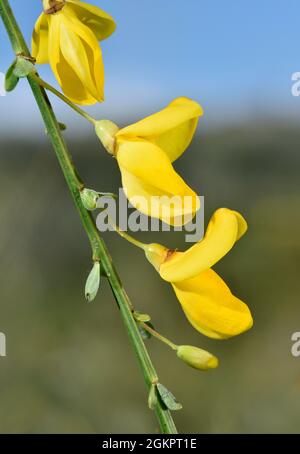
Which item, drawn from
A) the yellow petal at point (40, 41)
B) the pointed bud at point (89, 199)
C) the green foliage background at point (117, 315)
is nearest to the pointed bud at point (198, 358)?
the pointed bud at point (89, 199)

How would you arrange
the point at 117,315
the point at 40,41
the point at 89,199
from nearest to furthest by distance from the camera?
the point at 89,199, the point at 40,41, the point at 117,315

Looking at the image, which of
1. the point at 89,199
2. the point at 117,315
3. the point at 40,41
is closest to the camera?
the point at 89,199

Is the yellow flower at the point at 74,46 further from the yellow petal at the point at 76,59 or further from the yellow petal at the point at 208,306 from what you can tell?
the yellow petal at the point at 208,306

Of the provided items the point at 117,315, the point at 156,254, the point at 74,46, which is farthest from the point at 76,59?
the point at 117,315

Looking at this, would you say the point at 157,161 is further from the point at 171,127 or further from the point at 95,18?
the point at 95,18

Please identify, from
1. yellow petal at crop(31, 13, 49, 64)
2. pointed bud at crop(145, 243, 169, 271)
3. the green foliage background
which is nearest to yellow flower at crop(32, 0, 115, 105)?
yellow petal at crop(31, 13, 49, 64)
